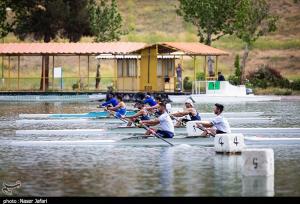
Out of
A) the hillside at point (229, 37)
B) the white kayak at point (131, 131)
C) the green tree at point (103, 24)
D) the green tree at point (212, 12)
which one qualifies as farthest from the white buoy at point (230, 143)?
the hillside at point (229, 37)

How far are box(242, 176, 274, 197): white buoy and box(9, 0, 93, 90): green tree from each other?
2473 inches

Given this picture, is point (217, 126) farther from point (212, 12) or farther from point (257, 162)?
point (212, 12)

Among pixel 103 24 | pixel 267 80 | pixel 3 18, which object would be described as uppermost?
pixel 3 18

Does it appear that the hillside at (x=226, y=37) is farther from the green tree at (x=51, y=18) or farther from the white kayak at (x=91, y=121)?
the white kayak at (x=91, y=121)

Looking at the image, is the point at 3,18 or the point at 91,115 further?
the point at 3,18

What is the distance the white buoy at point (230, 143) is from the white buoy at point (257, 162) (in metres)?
5.88

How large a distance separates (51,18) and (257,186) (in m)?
64.8

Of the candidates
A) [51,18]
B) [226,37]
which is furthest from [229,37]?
[51,18]

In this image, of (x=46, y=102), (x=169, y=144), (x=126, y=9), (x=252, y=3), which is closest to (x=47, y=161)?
(x=169, y=144)

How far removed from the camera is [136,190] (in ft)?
77.4

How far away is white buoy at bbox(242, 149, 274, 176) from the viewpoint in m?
25.5

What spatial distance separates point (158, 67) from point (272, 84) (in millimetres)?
12592

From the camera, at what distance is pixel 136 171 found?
90.4ft
